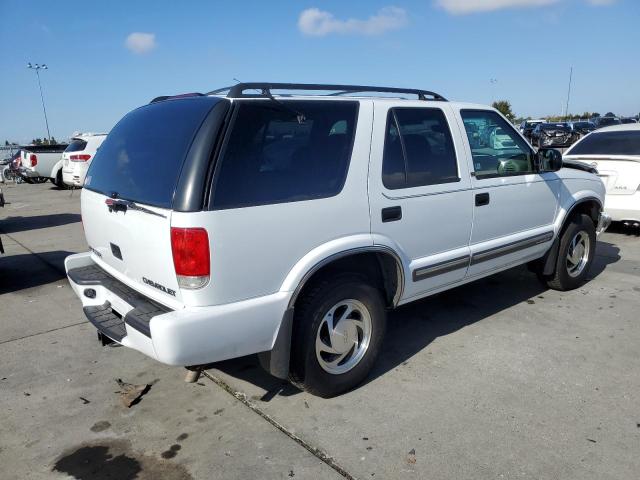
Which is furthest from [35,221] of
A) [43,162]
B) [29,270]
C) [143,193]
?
[143,193]

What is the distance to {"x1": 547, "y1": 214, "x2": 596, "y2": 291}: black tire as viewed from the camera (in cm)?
484

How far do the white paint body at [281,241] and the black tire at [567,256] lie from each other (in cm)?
97

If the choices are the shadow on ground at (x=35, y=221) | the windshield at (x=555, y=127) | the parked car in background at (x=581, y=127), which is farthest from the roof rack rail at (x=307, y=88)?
the parked car in background at (x=581, y=127)

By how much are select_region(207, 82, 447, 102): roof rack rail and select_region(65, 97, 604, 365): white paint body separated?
16 cm

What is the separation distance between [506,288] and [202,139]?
3874mm

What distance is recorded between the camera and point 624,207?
689 cm

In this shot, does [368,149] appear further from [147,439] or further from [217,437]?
[147,439]

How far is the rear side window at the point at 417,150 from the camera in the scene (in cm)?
329

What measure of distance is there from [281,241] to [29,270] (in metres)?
5.15

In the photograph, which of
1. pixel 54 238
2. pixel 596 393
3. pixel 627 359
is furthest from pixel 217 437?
pixel 54 238

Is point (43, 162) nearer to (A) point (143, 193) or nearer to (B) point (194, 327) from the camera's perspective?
(A) point (143, 193)

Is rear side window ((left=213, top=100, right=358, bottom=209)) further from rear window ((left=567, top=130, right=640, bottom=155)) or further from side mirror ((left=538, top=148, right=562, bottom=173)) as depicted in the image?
rear window ((left=567, top=130, right=640, bottom=155))

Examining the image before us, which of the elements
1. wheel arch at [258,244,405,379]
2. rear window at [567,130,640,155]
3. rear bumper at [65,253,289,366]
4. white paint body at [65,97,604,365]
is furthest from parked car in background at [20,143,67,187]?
wheel arch at [258,244,405,379]

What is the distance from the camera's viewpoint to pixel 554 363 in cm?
361
